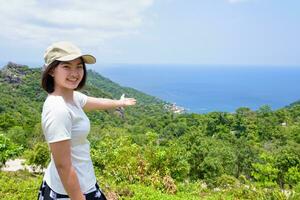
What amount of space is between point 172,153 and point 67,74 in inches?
268

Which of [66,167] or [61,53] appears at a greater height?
[61,53]

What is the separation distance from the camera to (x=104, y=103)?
2.32 metres

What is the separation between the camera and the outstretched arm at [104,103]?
2.19 metres

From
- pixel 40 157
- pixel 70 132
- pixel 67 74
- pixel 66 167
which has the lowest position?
pixel 40 157

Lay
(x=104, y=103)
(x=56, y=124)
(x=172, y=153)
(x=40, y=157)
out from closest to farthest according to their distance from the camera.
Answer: (x=56, y=124) → (x=104, y=103) → (x=172, y=153) → (x=40, y=157)

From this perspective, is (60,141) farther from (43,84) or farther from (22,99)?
(22,99)

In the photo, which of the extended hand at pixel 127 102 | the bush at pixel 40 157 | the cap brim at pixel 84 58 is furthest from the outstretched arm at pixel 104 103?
the bush at pixel 40 157

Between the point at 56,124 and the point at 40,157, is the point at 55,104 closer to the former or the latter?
the point at 56,124

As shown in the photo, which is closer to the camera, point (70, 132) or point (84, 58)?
point (70, 132)

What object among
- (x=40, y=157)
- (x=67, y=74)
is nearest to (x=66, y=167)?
(x=67, y=74)

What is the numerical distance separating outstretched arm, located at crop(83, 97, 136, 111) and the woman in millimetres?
192

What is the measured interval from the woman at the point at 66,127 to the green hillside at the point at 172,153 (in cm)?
18

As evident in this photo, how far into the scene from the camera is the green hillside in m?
6.50

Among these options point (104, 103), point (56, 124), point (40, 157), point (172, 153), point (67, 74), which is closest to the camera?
point (56, 124)
